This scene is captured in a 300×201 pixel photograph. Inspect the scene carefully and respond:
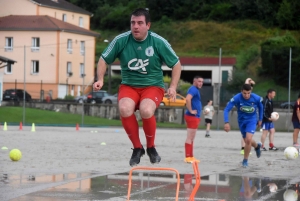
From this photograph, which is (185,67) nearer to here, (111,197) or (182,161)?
(182,161)

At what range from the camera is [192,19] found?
323 feet

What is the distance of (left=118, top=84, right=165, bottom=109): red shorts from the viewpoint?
9562mm

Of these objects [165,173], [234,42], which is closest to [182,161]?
[165,173]

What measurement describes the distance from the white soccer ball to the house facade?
4999 centimetres

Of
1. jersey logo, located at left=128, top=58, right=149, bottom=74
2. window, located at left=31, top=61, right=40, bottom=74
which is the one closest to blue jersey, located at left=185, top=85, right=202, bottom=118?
jersey logo, located at left=128, top=58, right=149, bottom=74

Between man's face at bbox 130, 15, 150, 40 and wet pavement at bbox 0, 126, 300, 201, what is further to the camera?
wet pavement at bbox 0, 126, 300, 201

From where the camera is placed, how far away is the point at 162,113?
48.2 m

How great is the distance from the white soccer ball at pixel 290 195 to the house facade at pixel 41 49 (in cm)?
4999

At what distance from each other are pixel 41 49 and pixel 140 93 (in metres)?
59.1

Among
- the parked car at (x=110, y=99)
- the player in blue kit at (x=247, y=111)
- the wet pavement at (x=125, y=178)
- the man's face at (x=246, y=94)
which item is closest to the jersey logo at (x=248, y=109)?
the player in blue kit at (x=247, y=111)

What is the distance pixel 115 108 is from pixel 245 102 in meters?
33.4

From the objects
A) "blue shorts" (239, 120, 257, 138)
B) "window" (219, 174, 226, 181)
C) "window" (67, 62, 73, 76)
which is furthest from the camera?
"window" (67, 62, 73, 76)

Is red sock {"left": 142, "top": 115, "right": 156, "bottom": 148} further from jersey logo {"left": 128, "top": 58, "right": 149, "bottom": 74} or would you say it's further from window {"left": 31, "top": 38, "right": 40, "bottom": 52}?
window {"left": 31, "top": 38, "right": 40, "bottom": 52}

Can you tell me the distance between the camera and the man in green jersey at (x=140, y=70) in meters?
9.45
